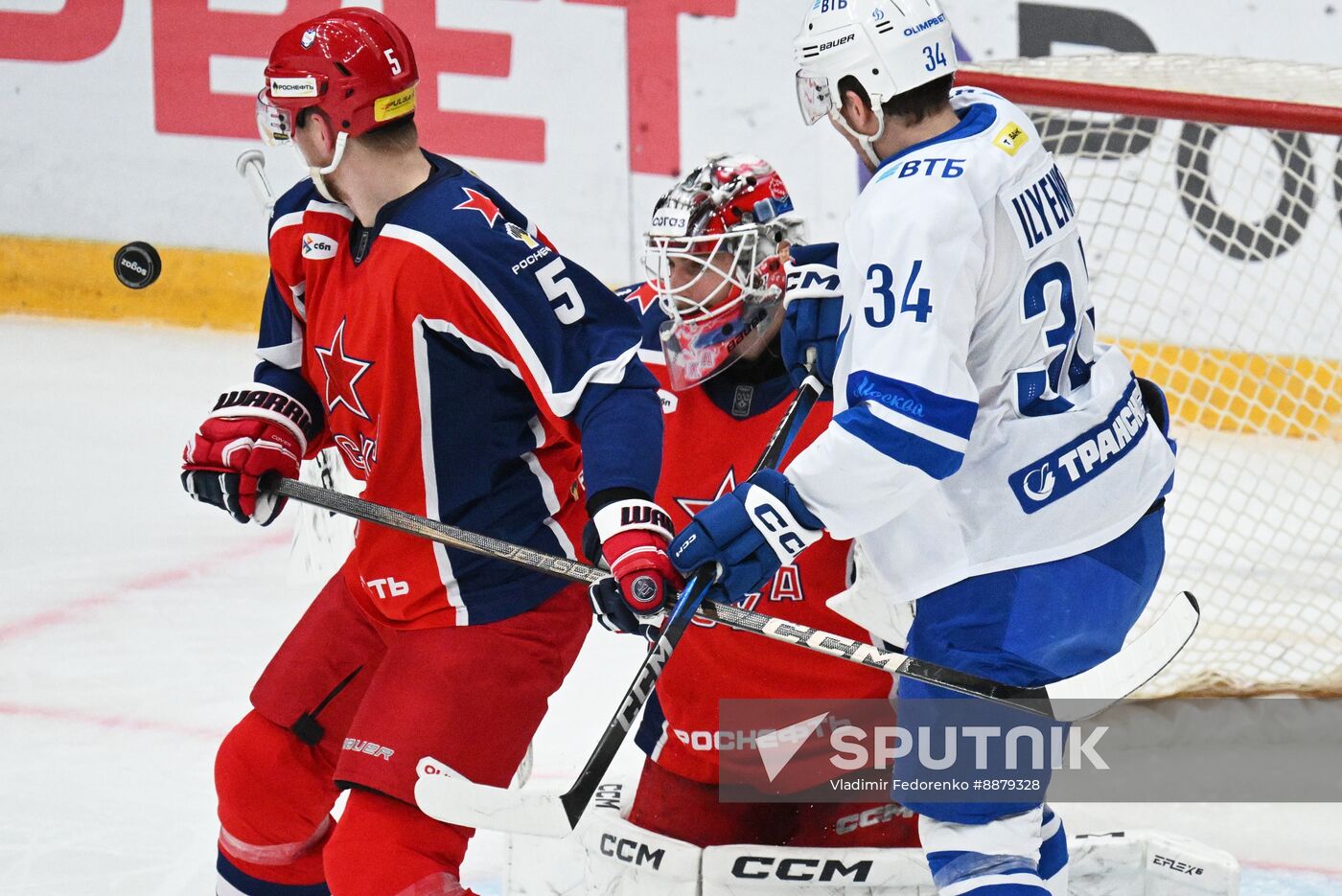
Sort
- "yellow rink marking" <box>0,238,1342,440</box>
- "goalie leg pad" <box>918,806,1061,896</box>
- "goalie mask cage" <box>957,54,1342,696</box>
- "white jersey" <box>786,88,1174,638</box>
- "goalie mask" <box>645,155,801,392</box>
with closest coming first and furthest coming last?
"white jersey" <box>786,88,1174,638</box>, "goalie leg pad" <box>918,806,1061,896</box>, "goalie mask" <box>645,155,801,392</box>, "goalie mask cage" <box>957,54,1342,696</box>, "yellow rink marking" <box>0,238,1342,440</box>

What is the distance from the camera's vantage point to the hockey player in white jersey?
5.69 feet

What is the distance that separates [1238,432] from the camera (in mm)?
4094

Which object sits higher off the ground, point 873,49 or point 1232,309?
point 873,49

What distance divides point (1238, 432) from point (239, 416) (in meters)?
2.77

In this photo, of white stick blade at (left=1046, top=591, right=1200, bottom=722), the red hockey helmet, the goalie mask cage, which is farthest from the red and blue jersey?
the goalie mask cage

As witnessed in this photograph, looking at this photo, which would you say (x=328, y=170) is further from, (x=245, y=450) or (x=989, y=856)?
(x=989, y=856)

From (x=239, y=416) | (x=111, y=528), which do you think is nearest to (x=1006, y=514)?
(x=239, y=416)

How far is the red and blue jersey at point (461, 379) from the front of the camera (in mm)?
1897

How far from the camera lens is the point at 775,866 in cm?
216

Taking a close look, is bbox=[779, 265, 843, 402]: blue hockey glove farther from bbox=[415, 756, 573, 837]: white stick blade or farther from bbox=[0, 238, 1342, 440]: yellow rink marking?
bbox=[0, 238, 1342, 440]: yellow rink marking

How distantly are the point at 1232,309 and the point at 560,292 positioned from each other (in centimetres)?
306

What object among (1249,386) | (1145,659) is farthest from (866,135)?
(1249,386)

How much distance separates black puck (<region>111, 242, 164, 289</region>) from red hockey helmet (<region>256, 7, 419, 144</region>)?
0.50 metres

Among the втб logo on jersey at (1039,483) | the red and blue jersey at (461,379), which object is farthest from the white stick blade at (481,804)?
the втб logo on jersey at (1039,483)
